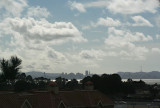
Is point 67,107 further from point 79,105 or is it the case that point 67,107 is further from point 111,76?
point 111,76

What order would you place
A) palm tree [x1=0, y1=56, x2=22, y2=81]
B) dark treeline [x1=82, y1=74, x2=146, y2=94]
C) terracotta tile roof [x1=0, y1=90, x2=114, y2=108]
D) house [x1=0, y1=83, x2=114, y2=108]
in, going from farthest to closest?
1. dark treeline [x1=82, y1=74, x2=146, y2=94]
2. palm tree [x1=0, y1=56, x2=22, y2=81]
3. house [x1=0, y1=83, x2=114, y2=108]
4. terracotta tile roof [x1=0, y1=90, x2=114, y2=108]

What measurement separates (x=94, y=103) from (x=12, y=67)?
18604 millimetres

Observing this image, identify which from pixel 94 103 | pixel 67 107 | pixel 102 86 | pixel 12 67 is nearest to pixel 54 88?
pixel 67 107

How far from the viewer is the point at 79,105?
4978 centimetres

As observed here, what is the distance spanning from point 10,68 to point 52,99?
58.4 feet

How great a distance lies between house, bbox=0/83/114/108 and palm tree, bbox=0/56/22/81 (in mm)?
12647

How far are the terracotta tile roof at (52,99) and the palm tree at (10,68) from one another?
13.8 metres

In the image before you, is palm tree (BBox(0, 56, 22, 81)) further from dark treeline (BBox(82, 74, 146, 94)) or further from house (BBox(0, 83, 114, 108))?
dark treeline (BBox(82, 74, 146, 94))

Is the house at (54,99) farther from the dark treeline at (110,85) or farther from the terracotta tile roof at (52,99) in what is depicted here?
the dark treeline at (110,85)

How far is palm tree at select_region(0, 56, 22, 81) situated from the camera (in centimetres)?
5924

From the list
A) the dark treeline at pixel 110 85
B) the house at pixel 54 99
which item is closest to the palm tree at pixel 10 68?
the house at pixel 54 99

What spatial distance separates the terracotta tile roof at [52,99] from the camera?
129ft

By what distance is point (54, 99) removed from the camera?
151 feet

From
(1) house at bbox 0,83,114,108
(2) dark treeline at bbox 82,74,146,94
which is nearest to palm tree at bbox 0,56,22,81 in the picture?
(1) house at bbox 0,83,114,108
